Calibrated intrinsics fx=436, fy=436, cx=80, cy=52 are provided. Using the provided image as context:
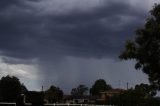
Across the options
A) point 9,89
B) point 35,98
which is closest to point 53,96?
point 9,89

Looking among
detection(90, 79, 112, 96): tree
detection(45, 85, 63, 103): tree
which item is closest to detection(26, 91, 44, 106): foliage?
detection(45, 85, 63, 103): tree

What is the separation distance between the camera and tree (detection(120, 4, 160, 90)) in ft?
110

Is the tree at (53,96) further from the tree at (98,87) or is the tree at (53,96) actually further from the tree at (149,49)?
the tree at (149,49)

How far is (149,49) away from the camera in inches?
1339

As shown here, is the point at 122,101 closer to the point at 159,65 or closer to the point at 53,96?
the point at 53,96

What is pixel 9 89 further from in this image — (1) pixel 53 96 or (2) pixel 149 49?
(2) pixel 149 49

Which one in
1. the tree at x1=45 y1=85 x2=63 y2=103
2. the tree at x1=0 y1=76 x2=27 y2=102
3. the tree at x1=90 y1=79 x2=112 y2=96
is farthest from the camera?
the tree at x1=90 y1=79 x2=112 y2=96

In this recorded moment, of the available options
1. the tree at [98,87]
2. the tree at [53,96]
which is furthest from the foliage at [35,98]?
the tree at [98,87]

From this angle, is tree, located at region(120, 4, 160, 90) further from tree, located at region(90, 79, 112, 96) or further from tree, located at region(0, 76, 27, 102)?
tree, located at region(90, 79, 112, 96)

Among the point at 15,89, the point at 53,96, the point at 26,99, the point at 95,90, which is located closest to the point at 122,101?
the point at 15,89

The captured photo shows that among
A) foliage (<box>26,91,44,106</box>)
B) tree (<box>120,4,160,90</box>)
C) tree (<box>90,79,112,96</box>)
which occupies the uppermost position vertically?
tree (<box>90,79,112,96</box>)

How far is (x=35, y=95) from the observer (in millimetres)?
36750

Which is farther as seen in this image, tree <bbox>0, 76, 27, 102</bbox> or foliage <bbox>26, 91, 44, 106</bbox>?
tree <bbox>0, 76, 27, 102</bbox>

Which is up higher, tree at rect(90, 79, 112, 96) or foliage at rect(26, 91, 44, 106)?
tree at rect(90, 79, 112, 96)
